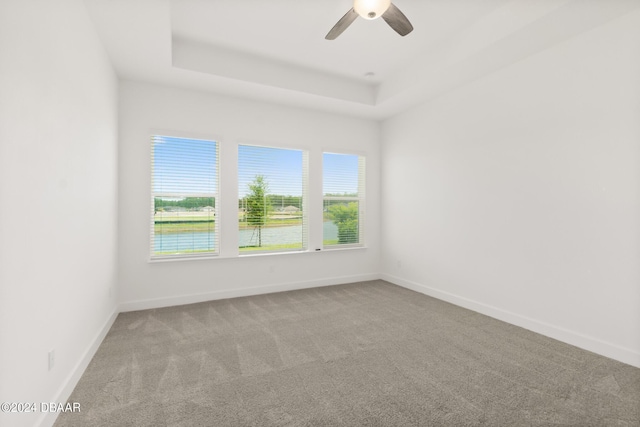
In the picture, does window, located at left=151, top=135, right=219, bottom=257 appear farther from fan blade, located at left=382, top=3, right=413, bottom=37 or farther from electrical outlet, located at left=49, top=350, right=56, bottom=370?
fan blade, located at left=382, top=3, right=413, bottom=37

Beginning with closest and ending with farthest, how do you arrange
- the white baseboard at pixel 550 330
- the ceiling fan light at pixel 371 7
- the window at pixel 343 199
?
the ceiling fan light at pixel 371 7, the white baseboard at pixel 550 330, the window at pixel 343 199

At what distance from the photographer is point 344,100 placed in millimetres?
4332

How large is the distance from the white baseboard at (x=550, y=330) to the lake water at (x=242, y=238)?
80.6 inches

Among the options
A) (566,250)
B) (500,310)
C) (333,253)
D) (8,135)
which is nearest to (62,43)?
(8,135)

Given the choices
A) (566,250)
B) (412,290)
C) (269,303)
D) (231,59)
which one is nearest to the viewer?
(566,250)

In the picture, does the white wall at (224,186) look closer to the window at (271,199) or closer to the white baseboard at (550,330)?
the window at (271,199)

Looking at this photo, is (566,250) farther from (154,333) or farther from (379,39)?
(154,333)

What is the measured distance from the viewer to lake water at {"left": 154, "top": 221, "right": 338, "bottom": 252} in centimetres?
393

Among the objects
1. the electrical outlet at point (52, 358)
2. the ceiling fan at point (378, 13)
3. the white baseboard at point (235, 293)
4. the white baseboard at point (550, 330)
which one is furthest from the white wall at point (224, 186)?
the ceiling fan at point (378, 13)

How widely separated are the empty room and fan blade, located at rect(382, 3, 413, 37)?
14 mm

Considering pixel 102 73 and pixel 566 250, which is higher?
pixel 102 73

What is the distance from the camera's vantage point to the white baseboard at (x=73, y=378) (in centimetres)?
167

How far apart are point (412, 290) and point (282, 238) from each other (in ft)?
7.10

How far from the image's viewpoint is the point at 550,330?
2.94 metres
